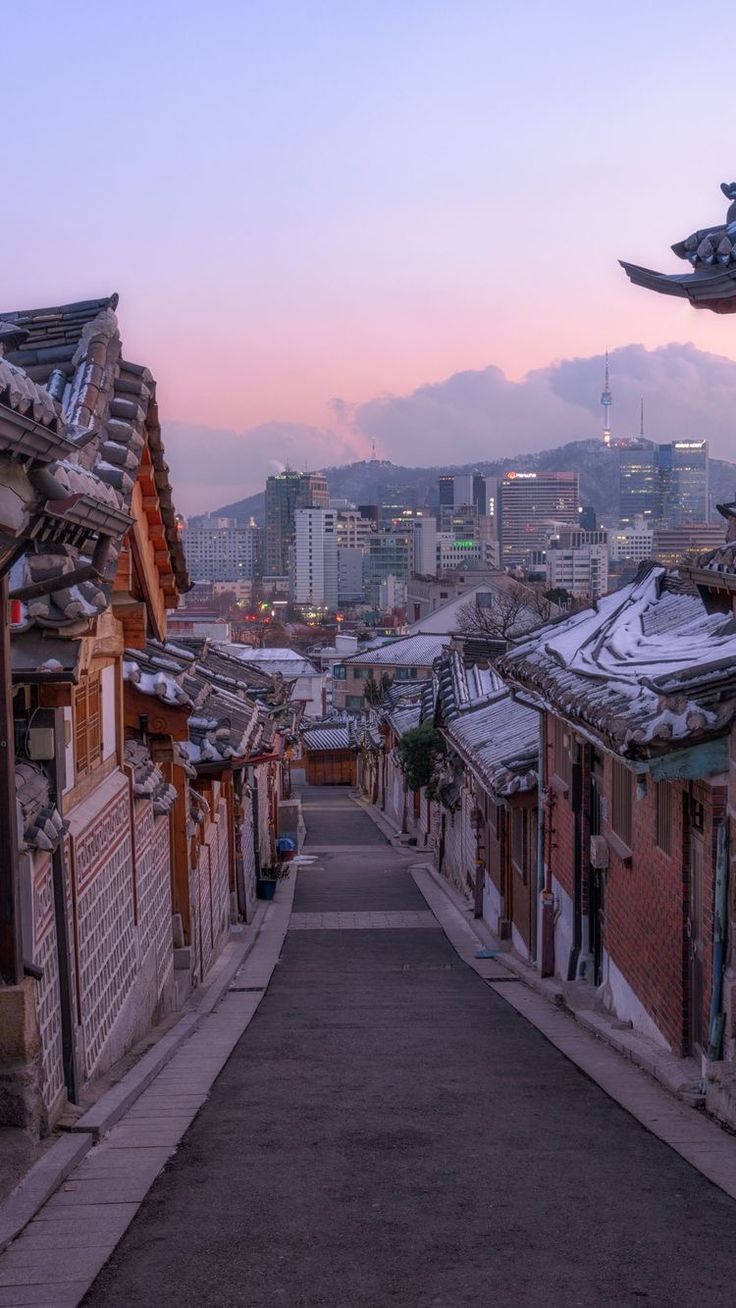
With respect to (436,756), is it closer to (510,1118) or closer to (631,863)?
(631,863)

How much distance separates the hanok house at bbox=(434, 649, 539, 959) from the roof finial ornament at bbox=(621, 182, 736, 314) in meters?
11.1

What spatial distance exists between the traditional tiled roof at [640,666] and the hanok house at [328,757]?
6047 cm

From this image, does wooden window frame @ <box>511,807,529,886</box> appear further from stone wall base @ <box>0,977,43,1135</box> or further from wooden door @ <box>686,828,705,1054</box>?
stone wall base @ <box>0,977,43,1135</box>

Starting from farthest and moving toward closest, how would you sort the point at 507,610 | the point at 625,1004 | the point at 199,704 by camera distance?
the point at 507,610
the point at 199,704
the point at 625,1004

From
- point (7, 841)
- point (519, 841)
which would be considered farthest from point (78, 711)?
point (519, 841)

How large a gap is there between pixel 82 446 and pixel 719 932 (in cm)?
515

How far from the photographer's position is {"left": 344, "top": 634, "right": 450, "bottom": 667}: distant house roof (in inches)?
3269

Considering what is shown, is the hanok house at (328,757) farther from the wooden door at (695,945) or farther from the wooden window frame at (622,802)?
the wooden door at (695,945)

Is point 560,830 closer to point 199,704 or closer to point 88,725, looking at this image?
point 199,704

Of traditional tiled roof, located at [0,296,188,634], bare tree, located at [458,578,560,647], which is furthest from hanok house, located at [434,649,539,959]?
bare tree, located at [458,578,560,647]

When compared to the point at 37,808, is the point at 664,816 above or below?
below

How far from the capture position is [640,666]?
11.1 metres

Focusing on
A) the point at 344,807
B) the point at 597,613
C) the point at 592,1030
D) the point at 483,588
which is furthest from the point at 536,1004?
the point at 483,588

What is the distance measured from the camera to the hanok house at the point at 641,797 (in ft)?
28.9
